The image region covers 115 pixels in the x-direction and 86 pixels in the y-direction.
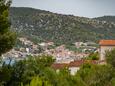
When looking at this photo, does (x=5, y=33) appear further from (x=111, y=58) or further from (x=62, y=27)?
(x=62, y=27)

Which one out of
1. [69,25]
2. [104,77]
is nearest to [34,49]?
[69,25]

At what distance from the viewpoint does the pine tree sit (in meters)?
23.5

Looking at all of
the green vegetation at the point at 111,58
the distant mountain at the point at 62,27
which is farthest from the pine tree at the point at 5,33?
the distant mountain at the point at 62,27

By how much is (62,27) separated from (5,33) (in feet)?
517

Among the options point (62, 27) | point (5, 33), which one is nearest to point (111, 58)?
point (5, 33)

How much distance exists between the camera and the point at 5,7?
24188 mm

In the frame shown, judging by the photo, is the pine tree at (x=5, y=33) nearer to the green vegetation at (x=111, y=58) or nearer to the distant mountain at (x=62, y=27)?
the green vegetation at (x=111, y=58)

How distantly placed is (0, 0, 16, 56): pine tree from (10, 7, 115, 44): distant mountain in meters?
146

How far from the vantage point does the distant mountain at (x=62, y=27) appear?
582 ft

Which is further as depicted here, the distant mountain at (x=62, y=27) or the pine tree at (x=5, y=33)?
the distant mountain at (x=62, y=27)

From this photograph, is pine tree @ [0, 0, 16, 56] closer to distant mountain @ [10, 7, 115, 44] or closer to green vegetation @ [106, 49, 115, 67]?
green vegetation @ [106, 49, 115, 67]

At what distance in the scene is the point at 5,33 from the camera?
2372cm

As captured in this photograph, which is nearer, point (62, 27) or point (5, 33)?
point (5, 33)

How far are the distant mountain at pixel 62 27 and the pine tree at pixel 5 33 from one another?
146m
